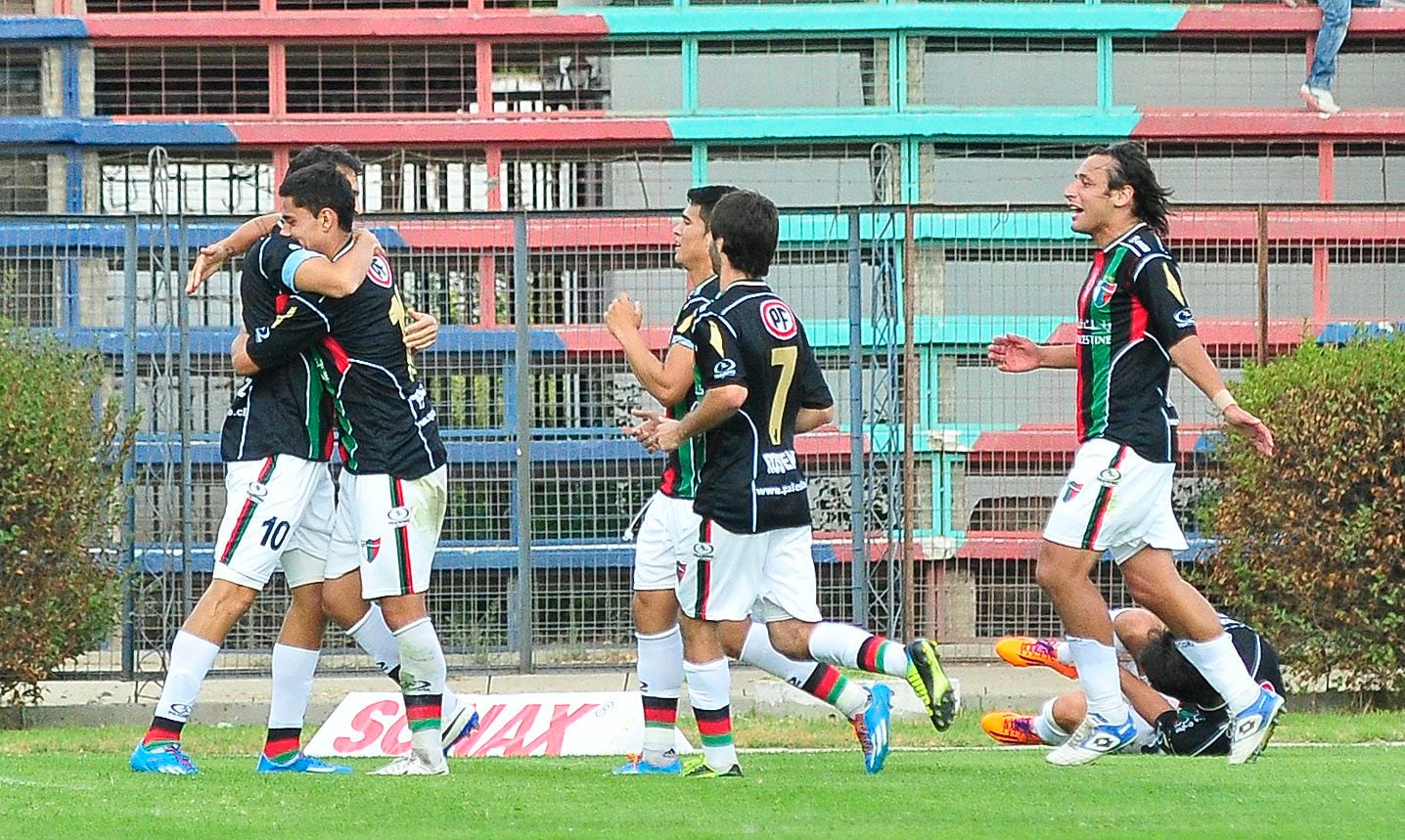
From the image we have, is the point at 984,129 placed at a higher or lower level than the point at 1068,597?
higher

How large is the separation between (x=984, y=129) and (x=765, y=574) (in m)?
8.29

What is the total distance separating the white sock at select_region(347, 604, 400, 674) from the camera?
320 inches

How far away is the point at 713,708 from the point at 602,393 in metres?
6.13

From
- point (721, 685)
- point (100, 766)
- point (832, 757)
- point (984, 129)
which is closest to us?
point (721, 685)

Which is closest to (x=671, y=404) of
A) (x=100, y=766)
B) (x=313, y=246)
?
(x=313, y=246)

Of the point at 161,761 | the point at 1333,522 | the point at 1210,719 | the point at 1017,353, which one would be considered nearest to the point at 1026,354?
the point at 1017,353

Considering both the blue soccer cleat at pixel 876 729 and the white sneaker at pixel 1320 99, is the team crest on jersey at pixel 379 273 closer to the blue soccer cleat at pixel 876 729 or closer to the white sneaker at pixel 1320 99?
the blue soccer cleat at pixel 876 729

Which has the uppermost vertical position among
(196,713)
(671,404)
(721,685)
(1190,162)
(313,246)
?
(1190,162)

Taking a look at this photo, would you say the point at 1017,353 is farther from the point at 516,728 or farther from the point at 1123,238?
the point at 516,728

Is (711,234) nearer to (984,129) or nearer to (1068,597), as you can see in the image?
(1068,597)

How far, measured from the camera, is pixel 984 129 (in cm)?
1519

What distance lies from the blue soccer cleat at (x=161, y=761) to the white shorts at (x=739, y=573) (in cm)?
194

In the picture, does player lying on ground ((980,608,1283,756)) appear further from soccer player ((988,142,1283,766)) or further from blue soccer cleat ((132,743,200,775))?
blue soccer cleat ((132,743,200,775))

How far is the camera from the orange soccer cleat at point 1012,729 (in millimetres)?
8914
